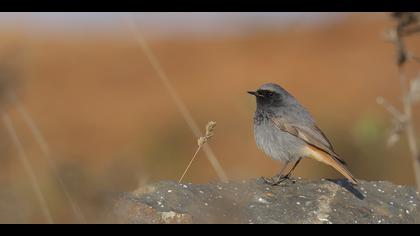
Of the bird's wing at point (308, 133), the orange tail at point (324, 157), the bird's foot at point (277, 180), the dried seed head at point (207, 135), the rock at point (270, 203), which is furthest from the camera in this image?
the bird's wing at point (308, 133)

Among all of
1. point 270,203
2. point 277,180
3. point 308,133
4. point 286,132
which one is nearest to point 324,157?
point 308,133

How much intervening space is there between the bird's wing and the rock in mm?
769

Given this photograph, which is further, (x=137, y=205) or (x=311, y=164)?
(x=311, y=164)

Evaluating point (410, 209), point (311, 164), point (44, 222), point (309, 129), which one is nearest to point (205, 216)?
point (44, 222)

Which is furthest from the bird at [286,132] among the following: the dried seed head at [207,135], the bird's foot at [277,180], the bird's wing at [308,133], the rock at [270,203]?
the dried seed head at [207,135]

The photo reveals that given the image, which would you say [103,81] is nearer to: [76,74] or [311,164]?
[76,74]

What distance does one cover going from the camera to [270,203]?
231 inches

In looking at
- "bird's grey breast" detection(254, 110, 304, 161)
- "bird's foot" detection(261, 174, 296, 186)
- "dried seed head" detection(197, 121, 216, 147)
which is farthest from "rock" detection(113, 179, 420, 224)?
"bird's grey breast" detection(254, 110, 304, 161)

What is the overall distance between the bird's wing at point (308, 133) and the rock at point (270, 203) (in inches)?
30.3

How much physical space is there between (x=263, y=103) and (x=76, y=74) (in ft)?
60.4

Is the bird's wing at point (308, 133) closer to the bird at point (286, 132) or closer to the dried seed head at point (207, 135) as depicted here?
the bird at point (286, 132)

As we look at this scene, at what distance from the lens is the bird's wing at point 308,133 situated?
24.8 ft

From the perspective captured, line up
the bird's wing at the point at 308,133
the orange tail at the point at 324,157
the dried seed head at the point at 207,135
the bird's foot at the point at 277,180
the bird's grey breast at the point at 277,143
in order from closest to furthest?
1. the dried seed head at the point at 207,135
2. the bird's foot at the point at 277,180
3. the orange tail at the point at 324,157
4. the bird's wing at the point at 308,133
5. the bird's grey breast at the point at 277,143

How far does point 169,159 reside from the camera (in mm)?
10805
